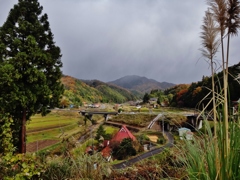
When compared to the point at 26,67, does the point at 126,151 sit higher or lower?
lower

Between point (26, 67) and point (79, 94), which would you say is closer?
point (26, 67)

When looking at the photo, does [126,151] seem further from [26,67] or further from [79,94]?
[79,94]

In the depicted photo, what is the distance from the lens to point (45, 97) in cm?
819

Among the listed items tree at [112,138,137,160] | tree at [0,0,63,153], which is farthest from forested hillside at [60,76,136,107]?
tree at [0,0,63,153]

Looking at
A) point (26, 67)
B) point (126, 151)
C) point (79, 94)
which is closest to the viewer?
point (26, 67)

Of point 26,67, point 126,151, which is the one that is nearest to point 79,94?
point 126,151

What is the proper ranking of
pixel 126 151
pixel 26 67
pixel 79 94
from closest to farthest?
pixel 26 67, pixel 126 151, pixel 79 94

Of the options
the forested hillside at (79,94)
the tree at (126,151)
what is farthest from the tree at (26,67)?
the forested hillside at (79,94)

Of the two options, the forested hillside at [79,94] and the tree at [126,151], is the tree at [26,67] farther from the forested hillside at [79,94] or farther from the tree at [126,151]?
the forested hillside at [79,94]

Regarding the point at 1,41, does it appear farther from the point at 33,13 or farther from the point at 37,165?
the point at 37,165

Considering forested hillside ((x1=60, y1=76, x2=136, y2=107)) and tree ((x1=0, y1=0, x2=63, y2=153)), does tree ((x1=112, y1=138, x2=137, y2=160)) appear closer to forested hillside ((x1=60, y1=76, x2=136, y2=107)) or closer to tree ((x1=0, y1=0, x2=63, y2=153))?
tree ((x1=0, y1=0, x2=63, y2=153))

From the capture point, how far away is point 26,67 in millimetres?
7855

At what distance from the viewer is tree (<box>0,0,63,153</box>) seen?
24.5 ft

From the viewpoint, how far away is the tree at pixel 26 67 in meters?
7.47
